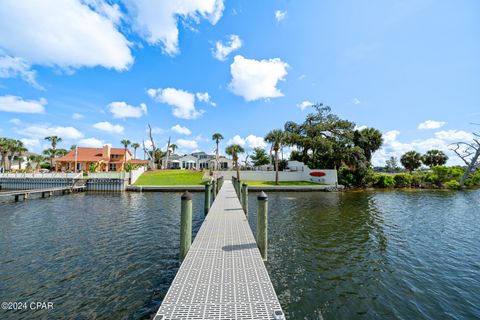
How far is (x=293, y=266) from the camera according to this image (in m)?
8.16

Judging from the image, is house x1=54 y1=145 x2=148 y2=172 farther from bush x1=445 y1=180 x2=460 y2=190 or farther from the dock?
bush x1=445 y1=180 x2=460 y2=190

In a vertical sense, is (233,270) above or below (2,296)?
above

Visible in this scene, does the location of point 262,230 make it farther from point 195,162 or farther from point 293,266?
point 195,162

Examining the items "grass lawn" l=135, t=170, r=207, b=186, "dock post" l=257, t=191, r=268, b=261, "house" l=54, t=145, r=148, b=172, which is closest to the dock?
"grass lawn" l=135, t=170, r=207, b=186

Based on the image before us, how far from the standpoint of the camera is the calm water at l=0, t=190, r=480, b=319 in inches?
233

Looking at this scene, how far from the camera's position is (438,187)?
4131cm

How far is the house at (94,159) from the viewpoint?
5050 centimetres

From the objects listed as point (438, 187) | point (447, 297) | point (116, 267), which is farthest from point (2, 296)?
point (438, 187)

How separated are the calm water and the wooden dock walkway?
1.50 metres

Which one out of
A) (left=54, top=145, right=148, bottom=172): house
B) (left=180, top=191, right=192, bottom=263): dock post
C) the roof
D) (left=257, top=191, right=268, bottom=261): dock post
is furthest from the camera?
the roof

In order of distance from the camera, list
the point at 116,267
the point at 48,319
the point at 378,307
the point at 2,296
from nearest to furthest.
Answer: the point at 48,319 → the point at 378,307 → the point at 2,296 → the point at 116,267

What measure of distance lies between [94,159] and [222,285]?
58043 millimetres

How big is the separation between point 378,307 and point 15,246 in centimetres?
1505

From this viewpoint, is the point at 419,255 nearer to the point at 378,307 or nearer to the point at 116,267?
the point at 378,307
